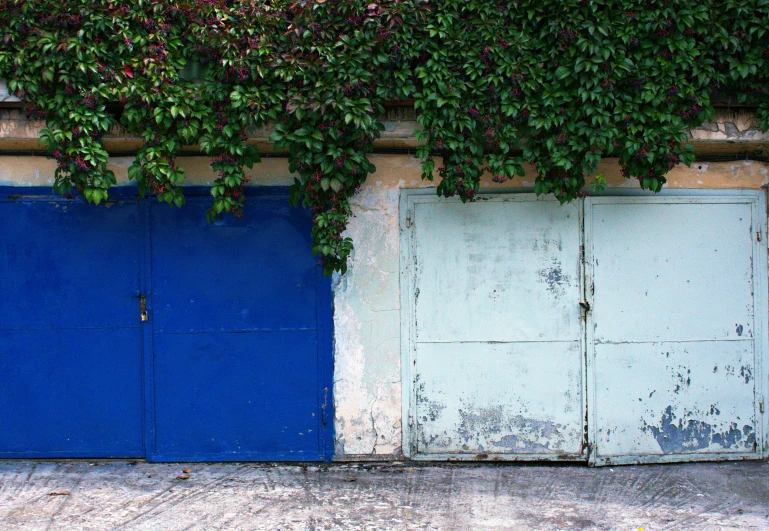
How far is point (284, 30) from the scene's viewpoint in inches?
170

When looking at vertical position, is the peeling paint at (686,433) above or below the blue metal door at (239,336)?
below

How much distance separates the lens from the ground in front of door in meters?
3.97

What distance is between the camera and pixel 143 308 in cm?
485

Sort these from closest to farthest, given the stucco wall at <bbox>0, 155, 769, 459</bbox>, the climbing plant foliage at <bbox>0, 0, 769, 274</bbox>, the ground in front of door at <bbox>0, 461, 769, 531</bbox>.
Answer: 1. the ground in front of door at <bbox>0, 461, 769, 531</bbox>
2. the climbing plant foliage at <bbox>0, 0, 769, 274</bbox>
3. the stucco wall at <bbox>0, 155, 769, 459</bbox>

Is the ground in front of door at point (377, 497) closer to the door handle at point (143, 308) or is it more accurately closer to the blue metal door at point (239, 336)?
the blue metal door at point (239, 336)

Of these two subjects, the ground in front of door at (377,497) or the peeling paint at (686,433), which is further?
the peeling paint at (686,433)

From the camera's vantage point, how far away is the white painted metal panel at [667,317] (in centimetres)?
482

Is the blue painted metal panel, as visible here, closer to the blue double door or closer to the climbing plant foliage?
the blue double door

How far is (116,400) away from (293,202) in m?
2.09

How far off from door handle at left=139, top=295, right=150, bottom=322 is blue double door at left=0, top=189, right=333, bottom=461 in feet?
0.04

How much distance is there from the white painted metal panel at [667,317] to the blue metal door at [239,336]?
7.08ft

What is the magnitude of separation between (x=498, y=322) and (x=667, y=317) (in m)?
1.30

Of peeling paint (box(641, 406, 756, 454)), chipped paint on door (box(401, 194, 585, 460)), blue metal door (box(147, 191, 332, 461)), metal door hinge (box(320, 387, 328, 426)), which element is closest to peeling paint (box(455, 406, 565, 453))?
chipped paint on door (box(401, 194, 585, 460))

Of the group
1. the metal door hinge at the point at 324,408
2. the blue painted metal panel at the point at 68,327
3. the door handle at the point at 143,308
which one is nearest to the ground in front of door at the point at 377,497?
the blue painted metal panel at the point at 68,327
